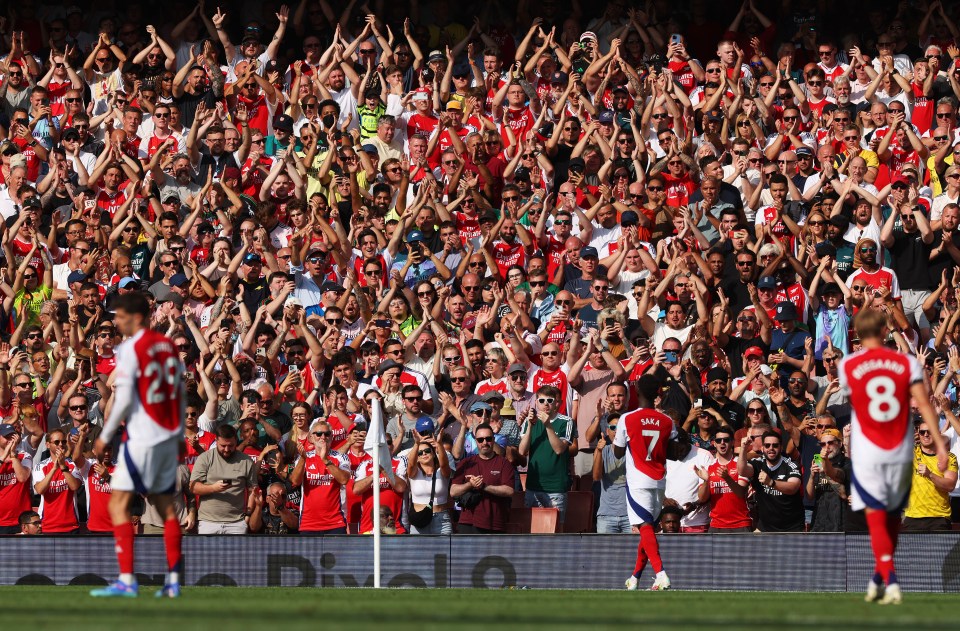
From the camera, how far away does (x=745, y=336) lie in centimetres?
1845

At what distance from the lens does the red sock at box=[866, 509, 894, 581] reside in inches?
428

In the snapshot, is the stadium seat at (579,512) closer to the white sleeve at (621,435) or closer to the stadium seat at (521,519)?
the stadium seat at (521,519)

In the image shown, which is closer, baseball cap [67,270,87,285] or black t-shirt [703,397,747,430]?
black t-shirt [703,397,747,430]

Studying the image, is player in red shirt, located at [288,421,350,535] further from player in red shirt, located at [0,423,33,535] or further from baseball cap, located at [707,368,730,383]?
baseball cap, located at [707,368,730,383]

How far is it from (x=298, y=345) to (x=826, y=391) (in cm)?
632

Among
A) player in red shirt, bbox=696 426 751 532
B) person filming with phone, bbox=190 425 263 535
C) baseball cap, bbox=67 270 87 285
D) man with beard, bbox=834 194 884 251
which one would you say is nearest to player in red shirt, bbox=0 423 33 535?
person filming with phone, bbox=190 425 263 535

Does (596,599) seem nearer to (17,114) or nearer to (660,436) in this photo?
(660,436)

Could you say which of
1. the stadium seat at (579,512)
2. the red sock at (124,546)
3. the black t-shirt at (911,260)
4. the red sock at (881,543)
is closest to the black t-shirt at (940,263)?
the black t-shirt at (911,260)

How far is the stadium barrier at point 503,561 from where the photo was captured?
580 inches

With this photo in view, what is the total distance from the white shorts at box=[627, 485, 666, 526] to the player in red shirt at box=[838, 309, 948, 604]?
375 centimetres

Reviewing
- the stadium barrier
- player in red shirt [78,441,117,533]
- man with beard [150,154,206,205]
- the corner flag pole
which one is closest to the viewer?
the stadium barrier

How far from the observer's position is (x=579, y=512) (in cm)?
1698

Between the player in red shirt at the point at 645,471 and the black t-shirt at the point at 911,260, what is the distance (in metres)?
5.95

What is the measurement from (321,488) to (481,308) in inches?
141
